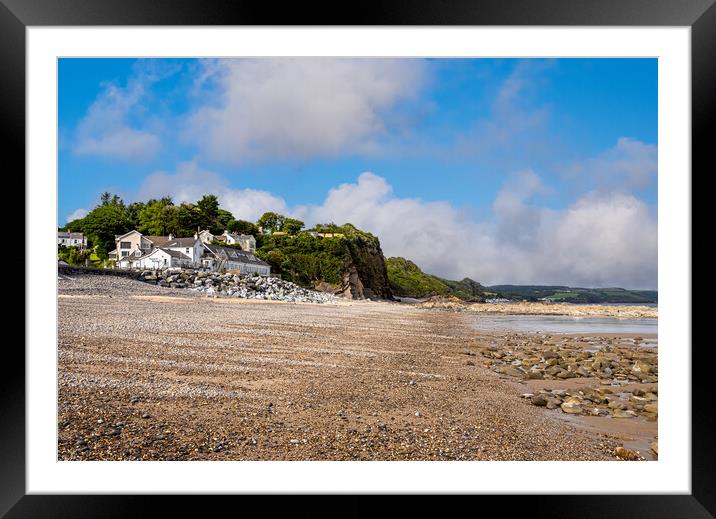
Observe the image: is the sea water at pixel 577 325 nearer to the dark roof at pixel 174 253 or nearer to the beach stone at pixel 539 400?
the beach stone at pixel 539 400

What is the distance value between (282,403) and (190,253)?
7.45 metres

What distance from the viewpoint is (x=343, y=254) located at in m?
14.5

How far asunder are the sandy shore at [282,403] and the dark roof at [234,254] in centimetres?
508

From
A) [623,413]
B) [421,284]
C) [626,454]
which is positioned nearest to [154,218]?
[623,413]

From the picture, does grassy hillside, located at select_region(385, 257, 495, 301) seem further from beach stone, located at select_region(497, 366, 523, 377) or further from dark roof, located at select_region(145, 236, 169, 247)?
beach stone, located at select_region(497, 366, 523, 377)

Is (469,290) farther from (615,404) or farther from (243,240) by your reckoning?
(615,404)

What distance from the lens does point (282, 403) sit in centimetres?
302

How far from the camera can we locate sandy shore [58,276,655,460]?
8.05 ft

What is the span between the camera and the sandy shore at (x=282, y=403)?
96.7 inches

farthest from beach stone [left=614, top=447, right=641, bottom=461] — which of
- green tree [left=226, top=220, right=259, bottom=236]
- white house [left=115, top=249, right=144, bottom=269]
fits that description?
green tree [left=226, top=220, right=259, bottom=236]
